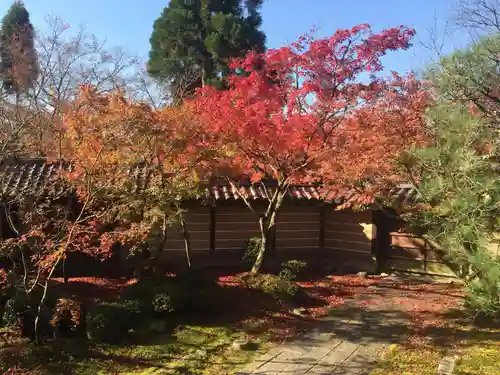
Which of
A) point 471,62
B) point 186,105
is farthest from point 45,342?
point 471,62

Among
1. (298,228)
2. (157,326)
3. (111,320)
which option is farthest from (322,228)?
(111,320)

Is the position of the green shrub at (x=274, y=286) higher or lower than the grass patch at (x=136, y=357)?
higher

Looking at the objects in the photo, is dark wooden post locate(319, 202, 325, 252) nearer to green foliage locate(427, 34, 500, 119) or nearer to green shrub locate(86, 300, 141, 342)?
green foliage locate(427, 34, 500, 119)

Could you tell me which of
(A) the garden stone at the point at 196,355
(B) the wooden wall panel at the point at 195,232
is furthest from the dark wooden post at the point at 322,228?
(A) the garden stone at the point at 196,355

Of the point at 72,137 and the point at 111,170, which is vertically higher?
the point at 72,137

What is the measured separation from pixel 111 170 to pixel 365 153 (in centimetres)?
650

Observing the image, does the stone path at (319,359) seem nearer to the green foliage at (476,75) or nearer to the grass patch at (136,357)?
the grass patch at (136,357)

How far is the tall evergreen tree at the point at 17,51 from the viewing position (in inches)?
802

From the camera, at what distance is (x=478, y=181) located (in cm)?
772

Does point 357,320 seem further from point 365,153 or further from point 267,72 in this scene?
point 267,72

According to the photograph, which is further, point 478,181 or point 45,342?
point 45,342

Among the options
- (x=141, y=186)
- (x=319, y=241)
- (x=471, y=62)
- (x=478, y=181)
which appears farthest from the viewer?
(x=319, y=241)

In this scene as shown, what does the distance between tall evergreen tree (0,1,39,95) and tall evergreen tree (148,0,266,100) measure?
6.84 meters

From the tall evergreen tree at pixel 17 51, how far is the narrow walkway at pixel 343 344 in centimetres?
1494
